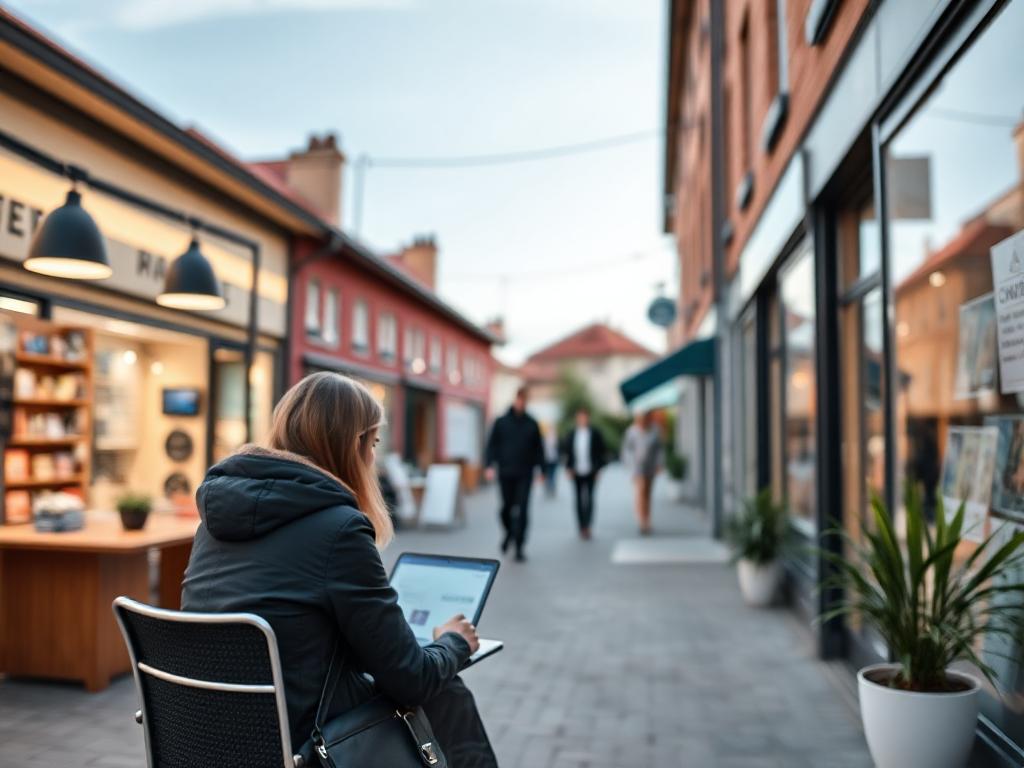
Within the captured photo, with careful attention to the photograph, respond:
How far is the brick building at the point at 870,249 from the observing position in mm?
3531

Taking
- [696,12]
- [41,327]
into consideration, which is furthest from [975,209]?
[696,12]

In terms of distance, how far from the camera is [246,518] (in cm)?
208

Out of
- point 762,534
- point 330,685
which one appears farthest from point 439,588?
point 762,534

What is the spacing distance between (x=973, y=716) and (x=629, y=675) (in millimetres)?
2465

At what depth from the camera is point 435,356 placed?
75.3 feet

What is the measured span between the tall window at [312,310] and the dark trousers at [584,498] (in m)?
4.59

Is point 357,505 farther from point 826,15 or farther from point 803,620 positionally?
point 803,620

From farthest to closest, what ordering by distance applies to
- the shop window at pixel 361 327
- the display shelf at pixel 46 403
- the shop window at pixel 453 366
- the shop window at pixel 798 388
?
the shop window at pixel 453 366
the shop window at pixel 361 327
the display shelf at pixel 46 403
the shop window at pixel 798 388

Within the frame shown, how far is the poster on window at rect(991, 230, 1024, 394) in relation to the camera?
3170 millimetres

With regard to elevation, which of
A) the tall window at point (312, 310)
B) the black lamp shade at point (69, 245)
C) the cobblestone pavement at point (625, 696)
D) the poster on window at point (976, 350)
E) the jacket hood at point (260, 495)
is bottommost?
the cobblestone pavement at point (625, 696)

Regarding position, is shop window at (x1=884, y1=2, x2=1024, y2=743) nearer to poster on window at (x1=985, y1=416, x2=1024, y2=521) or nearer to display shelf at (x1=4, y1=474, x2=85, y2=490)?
poster on window at (x1=985, y1=416, x2=1024, y2=521)

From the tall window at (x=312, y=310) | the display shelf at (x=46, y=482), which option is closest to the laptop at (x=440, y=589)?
the display shelf at (x=46, y=482)

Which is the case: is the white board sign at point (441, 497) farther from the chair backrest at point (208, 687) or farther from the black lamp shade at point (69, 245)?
the chair backrest at point (208, 687)

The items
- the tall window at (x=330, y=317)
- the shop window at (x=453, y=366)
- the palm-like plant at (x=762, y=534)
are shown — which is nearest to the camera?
the palm-like plant at (x=762, y=534)
